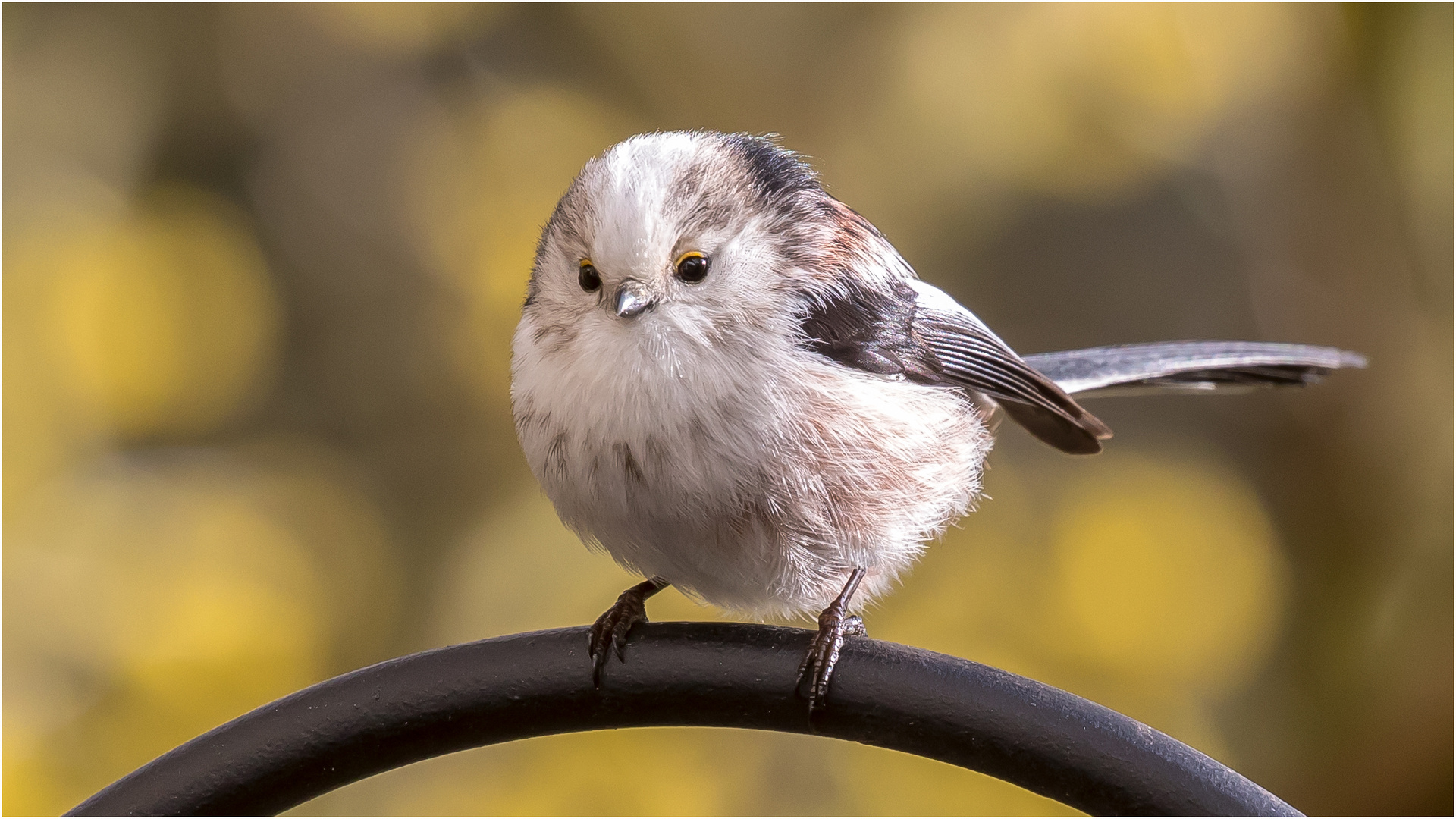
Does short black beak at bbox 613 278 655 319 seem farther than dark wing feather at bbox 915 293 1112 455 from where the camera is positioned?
No

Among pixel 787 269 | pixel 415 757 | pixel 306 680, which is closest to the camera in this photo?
pixel 415 757

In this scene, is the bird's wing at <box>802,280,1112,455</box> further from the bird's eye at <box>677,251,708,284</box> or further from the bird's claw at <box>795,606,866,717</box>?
the bird's claw at <box>795,606,866,717</box>

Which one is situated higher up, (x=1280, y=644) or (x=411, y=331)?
(x=411, y=331)

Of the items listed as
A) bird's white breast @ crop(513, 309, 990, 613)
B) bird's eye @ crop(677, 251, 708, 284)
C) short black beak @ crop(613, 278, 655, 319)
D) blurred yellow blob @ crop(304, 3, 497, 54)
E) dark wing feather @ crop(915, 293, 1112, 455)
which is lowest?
bird's white breast @ crop(513, 309, 990, 613)

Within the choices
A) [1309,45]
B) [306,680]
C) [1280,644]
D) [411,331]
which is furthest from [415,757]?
[1309,45]

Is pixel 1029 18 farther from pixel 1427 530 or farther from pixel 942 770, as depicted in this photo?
pixel 942 770

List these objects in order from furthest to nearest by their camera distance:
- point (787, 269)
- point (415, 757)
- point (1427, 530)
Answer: point (1427, 530) → point (787, 269) → point (415, 757)

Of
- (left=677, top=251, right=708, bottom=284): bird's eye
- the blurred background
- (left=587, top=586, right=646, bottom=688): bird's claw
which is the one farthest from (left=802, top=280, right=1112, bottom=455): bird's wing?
the blurred background

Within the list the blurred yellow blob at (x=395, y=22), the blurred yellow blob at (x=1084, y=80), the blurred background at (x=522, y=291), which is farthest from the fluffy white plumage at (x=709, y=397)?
the blurred yellow blob at (x=395, y=22)
